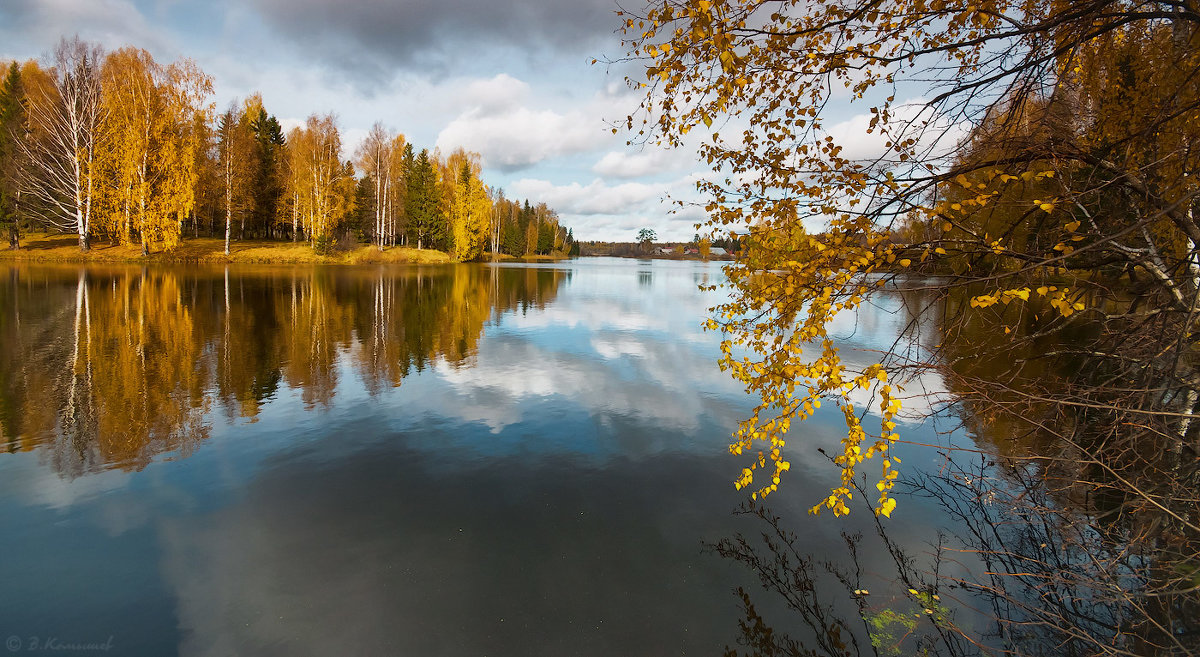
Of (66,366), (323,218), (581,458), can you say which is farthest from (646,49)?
(323,218)

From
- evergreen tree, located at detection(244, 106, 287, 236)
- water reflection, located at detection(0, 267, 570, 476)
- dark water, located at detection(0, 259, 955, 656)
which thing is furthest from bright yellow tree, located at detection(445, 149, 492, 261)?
dark water, located at detection(0, 259, 955, 656)

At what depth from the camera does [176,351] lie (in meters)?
11.9

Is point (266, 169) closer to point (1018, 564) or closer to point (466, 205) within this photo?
point (466, 205)

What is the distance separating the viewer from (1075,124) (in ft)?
18.4

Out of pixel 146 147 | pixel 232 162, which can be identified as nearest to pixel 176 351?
pixel 146 147

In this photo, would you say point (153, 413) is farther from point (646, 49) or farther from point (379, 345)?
point (646, 49)

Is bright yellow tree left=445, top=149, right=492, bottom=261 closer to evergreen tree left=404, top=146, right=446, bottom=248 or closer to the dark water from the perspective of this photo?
evergreen tree left=404, top=146, right=446, bottom=248

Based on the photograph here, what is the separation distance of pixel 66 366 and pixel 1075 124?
665 inches

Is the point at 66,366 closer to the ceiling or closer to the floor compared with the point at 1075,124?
closer to the floor

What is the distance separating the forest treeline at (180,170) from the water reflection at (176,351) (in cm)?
1275

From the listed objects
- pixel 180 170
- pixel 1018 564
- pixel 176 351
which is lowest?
pixel 1018 564

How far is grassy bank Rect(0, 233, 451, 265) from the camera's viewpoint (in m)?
36.1

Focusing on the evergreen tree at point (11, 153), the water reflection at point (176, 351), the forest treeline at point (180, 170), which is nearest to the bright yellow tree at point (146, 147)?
the forest treeline at point (180, 170)

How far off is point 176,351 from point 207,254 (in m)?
37.6
